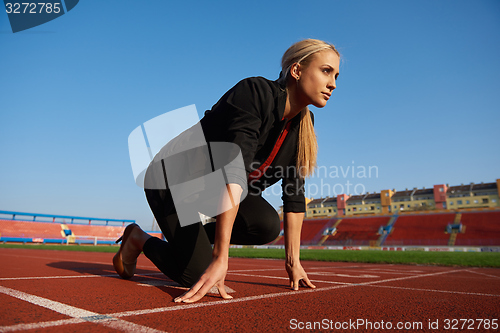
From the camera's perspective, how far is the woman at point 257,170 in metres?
1.93

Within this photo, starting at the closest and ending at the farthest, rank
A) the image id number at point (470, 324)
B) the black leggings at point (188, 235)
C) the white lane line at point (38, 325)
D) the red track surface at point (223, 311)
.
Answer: the white lane line at point (38, 325) < the red track surface at point (223, 311) < the image id number at point (470, 324) < the black leggings at point (188, 235)

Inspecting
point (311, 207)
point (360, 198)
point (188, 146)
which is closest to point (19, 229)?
point (188, 146)

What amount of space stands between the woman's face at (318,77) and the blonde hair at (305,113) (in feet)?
0.16

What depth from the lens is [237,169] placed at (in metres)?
1.86

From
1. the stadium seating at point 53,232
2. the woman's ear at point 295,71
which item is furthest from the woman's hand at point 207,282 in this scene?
the stadium seating at point 53,232

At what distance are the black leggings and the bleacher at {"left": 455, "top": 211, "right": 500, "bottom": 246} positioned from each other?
39.9 m

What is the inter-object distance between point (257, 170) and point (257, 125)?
0.64 m

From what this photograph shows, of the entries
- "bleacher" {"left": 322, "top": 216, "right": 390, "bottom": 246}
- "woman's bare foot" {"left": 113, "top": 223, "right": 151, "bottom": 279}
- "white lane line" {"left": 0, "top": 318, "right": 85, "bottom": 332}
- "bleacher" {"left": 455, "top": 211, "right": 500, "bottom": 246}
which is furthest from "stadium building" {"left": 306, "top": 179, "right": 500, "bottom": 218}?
"white lane line" {"left": 0, "top": 318, "right": 85, "bottom": 332}

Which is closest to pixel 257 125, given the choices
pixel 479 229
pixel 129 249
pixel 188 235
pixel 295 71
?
pixel 295 71

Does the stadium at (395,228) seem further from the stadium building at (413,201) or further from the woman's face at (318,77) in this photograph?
the woman's face at (318,77)

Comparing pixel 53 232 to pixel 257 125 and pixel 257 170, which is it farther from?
pixel 257 125

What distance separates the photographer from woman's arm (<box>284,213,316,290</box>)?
A: 273 centimetres

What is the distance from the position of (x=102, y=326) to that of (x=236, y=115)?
134cm

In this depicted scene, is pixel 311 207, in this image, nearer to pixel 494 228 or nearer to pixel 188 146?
pixel 494 228
